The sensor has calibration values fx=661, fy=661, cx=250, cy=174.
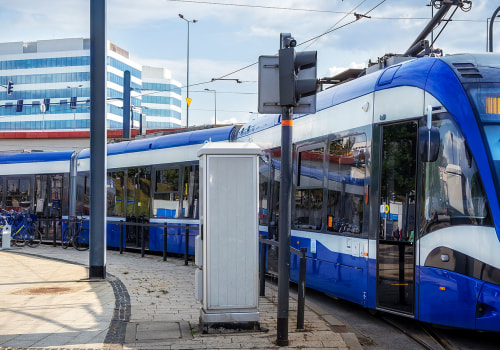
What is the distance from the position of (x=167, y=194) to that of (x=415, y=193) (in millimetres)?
10221

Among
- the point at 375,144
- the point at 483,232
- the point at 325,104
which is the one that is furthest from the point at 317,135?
the point at 483,232

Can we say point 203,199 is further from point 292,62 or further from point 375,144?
point 375,144

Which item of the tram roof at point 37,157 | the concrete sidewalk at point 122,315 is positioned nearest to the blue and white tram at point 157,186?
the tram roof at point 37,157

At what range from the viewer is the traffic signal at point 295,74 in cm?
664

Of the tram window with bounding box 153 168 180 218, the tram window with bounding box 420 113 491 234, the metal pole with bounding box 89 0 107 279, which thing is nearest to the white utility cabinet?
the tram window with bounding box 420 113 491 234

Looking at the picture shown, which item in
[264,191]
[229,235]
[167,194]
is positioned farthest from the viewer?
[167,194]

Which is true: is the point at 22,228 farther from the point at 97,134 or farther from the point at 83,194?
the point at 97,134

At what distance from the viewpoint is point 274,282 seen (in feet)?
39.9

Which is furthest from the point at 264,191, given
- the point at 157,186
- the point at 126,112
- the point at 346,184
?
the point at 126,112

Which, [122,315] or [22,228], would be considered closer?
[122,315]

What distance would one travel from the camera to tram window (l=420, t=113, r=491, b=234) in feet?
22.3

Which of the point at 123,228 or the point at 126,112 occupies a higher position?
the point at 126,112

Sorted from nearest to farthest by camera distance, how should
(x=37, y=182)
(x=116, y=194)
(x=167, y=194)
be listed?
(x=167, y=194)
(x=116, y=194)
(x=37, y=182)

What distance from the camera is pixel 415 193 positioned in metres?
7.48
